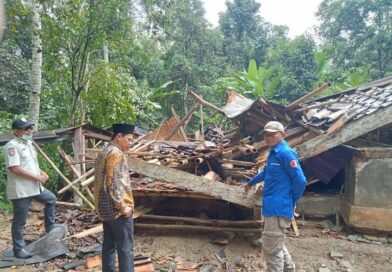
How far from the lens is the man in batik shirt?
11.2 ft

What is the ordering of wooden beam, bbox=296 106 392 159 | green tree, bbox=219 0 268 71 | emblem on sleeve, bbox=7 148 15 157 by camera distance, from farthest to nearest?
green tree, bbox=219 0 268 71
wooden beam, bbox=296 106 392 159
emblem on sleeve, bbox=7 148 15 157

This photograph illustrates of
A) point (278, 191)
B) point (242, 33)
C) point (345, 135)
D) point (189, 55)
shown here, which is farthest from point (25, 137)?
point (242, 33)

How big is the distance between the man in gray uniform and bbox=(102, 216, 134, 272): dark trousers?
59.9 inches

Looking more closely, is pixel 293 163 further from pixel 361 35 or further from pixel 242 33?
pixel 242 33

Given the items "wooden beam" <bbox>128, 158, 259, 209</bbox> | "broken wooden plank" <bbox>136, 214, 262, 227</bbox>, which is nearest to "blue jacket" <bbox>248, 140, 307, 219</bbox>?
"wooden beam" <bbox>128, 158, 259, 209</bbox>

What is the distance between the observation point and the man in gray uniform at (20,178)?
4.37 m

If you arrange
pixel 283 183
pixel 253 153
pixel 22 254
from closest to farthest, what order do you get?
pixel 283 183 < pixel 22 254 < pixel 253 153

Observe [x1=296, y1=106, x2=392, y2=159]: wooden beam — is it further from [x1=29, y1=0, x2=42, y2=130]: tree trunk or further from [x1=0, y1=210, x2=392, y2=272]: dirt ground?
[x1=29, y1=0, x2=42, y2=130]: tree trunk

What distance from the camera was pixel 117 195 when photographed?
3393 mm

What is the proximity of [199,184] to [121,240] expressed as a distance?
1.67m

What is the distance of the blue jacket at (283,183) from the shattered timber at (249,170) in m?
1.16

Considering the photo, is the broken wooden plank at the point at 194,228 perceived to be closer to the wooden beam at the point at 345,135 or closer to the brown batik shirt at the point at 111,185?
the wooden beam at the point at 345,135

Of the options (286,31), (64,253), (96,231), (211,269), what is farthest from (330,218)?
(286,31)

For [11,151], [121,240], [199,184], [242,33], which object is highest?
[242,33]
